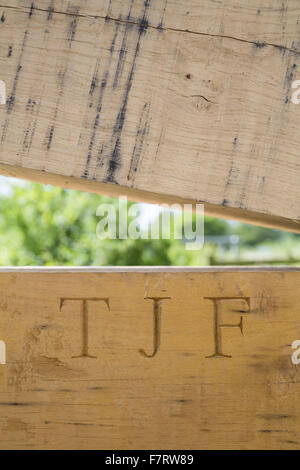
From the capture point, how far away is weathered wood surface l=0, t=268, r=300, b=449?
1491mm

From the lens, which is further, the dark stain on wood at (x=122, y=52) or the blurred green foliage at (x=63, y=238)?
the blurred green foliage at (x=63, y=238)

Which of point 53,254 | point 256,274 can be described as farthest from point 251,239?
point 256,274

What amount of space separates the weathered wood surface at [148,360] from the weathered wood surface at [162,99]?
250mm

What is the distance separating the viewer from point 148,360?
1498 millimetres

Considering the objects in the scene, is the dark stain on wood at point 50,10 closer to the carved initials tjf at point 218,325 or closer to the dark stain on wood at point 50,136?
the dark stain on wood at point 50,136

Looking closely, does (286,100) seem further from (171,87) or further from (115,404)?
(115,404)

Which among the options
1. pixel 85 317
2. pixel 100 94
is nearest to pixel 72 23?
pixel 100 94

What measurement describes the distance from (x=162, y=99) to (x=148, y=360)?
0.68 metres

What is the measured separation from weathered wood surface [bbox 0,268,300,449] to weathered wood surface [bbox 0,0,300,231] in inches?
9.9

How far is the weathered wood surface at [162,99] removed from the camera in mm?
1445

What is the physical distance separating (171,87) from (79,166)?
12.3 inches

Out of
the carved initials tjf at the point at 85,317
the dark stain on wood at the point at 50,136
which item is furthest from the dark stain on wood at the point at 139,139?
the carved initials tjf at the point at 85,317

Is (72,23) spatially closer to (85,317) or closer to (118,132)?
(118,132)

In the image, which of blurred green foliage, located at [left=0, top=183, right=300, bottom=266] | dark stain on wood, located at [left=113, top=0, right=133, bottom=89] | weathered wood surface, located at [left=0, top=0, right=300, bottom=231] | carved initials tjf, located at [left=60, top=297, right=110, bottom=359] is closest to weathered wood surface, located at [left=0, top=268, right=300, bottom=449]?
carved initials tjf, located at [left=60, top=297, right=110, bottom=359]
